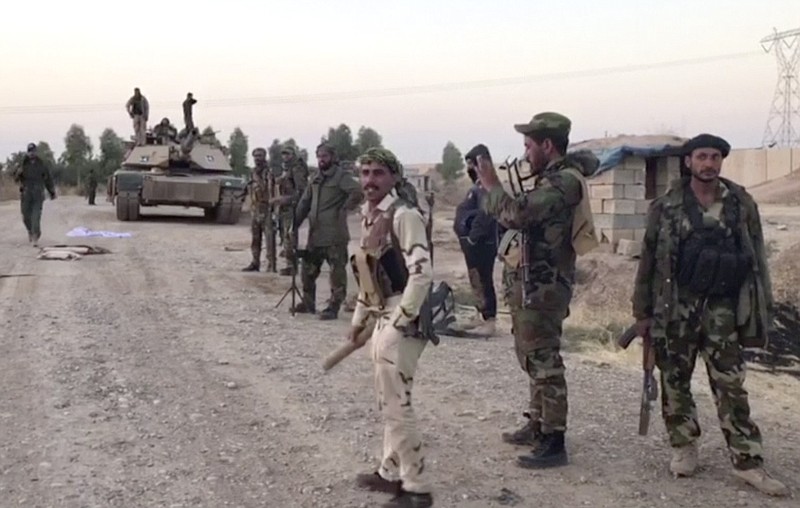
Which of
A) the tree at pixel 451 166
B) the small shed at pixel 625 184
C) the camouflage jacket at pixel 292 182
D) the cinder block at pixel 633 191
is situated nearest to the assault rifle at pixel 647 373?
the camouflage jacket at pixel 292 182

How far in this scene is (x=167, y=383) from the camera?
6.69m

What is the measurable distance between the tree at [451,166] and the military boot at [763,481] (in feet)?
147

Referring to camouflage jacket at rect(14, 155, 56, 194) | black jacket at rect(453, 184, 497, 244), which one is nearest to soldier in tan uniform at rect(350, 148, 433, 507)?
black jacket at rect(453, 184, 497, 244)

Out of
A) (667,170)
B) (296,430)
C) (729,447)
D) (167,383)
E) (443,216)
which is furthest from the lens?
(443,216)

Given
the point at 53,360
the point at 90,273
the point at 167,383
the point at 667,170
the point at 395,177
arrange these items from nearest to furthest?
the point at 395,177
the point at 167,383
the point at 53,360
the point at 90,273
the point at 667,170

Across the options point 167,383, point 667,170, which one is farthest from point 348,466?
point 667,170

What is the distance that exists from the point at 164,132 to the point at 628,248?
14.6 m

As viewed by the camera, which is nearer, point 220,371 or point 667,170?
point 220,371

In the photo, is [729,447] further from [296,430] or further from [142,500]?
[142,500]

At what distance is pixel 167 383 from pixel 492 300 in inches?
134

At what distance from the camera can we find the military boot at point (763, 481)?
15.0ft

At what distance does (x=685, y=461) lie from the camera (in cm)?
481

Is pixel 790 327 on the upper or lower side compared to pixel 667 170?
lower

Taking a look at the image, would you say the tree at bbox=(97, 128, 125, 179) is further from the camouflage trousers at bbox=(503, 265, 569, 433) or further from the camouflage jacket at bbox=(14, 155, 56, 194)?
the camouflage trousers at bbox=(503, 265, 569, 433)
